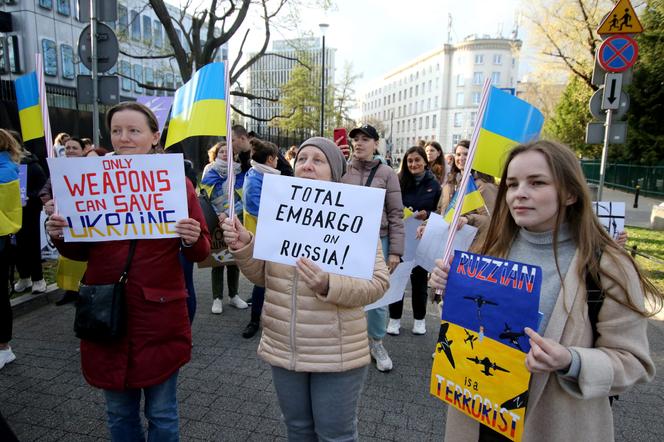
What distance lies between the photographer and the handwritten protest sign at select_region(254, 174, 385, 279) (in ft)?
6.48

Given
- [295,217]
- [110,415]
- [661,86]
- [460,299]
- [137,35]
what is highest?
[137,35]

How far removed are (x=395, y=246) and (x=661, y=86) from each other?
66.6 ft

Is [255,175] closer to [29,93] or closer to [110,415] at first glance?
[29,93]

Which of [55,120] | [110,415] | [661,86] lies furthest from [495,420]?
[661,86]

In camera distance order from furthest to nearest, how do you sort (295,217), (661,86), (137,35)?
(137,35), (661,86), (295,217)

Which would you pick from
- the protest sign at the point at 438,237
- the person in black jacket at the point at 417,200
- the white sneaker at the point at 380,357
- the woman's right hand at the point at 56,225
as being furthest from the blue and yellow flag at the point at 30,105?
the person in black jacket at the point at 417,200

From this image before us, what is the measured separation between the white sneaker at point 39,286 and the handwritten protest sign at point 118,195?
414 cm

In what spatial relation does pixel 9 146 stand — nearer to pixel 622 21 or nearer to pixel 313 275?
pixel 313 275

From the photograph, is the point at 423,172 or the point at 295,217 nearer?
the point at 295,217

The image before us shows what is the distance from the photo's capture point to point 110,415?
7.44 ft

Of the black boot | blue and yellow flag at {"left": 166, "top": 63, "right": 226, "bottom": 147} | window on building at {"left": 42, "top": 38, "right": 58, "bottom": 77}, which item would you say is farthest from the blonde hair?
window on building at {"left": 42, "top": 38, "right": 58, "bottom": 77}

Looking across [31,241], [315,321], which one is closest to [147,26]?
[31,241]

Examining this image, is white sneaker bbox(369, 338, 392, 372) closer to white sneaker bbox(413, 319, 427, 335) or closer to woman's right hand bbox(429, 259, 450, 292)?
white sneaker bbox(413, 319, 427, 335)

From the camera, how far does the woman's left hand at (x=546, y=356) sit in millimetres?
1395
